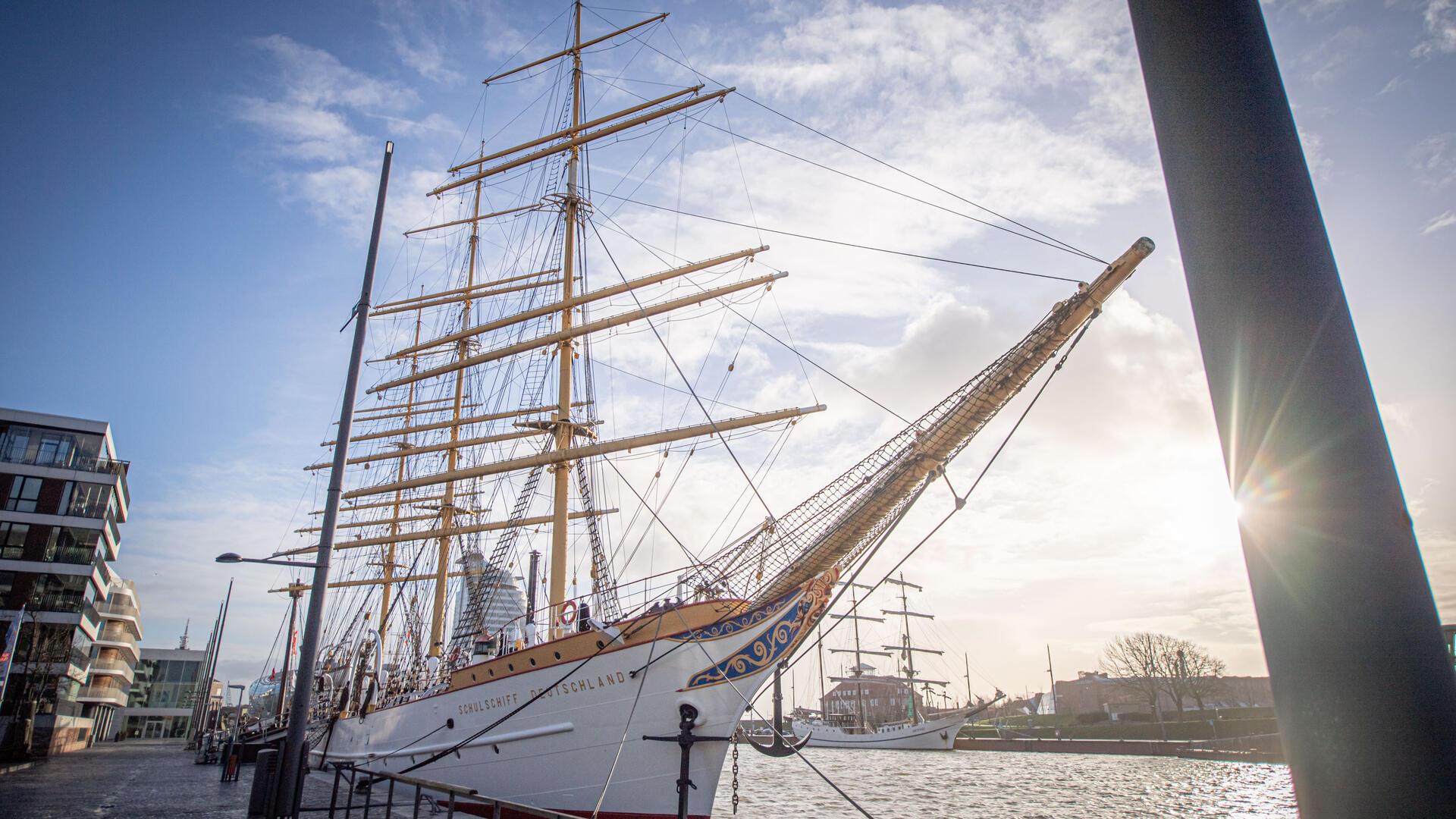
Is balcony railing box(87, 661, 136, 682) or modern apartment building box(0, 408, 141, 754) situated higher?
modern apartment building box(0, 408, 141, 754)

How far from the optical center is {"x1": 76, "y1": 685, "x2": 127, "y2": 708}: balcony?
50469 millimetres

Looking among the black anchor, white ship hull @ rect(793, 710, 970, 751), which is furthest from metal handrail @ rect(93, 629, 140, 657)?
the black anchor

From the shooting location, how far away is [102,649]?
55812mm

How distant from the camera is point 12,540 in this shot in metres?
36.3

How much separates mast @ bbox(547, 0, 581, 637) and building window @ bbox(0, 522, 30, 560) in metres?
32.7

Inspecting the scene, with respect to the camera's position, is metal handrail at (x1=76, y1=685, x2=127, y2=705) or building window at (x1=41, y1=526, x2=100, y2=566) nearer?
building window at (x1=41, y1=526, x2=100, y2=566)

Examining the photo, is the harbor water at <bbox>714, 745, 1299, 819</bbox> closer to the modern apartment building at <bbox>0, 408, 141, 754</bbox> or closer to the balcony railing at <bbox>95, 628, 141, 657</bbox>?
the modern apartment building at <bbox>0, 408, 141, 754</bbox>

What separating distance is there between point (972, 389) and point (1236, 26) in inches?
401

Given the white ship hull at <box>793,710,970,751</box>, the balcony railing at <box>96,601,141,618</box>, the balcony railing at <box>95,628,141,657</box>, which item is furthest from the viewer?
the white ship hull at <box>793,710,970,751</box>

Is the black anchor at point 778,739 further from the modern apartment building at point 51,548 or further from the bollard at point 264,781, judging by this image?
the modern apartment building at point 51,548

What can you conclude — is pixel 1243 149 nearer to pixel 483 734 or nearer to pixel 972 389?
pixel 972 389

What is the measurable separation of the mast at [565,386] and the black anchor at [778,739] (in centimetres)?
501

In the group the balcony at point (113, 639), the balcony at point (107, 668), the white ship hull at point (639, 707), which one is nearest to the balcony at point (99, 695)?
the balcony at point (107, 668)

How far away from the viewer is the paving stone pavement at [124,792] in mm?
13180
